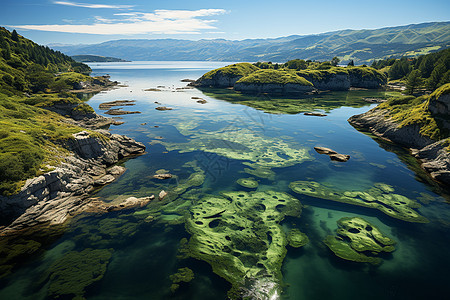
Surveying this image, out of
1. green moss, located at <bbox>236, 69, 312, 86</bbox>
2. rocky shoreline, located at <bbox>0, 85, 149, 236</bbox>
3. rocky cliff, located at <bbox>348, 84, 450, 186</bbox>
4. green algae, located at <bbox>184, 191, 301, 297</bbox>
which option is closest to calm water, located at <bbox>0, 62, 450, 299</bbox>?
green algae, located at <bbox>184, 191, 301, 297</bbox>

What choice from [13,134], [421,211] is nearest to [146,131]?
[13,134]

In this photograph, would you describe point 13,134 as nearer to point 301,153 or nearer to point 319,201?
point 319,201

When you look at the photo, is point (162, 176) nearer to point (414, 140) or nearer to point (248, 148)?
point (248, 148)

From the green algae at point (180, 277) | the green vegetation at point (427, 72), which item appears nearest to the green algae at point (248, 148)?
the green algae at point (180, 277)

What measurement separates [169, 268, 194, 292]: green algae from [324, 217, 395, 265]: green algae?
49.0 ft

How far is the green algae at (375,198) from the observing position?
27516 mm

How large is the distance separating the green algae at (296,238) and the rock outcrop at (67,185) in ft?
90.0

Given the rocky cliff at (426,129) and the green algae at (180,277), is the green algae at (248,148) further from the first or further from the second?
the green algae at (180,277)

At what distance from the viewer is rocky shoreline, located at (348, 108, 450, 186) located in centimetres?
3731

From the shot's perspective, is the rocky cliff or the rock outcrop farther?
the rocky cliff

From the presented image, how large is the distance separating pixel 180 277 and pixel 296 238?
13142 mm

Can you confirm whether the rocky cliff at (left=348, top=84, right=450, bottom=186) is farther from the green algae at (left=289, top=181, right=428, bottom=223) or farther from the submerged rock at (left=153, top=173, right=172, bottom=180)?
the submerged rock at (left=153, top=173, right=172, bottom=180)

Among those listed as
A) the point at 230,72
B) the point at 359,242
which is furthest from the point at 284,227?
the point at 230,72

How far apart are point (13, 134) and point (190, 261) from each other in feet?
104
